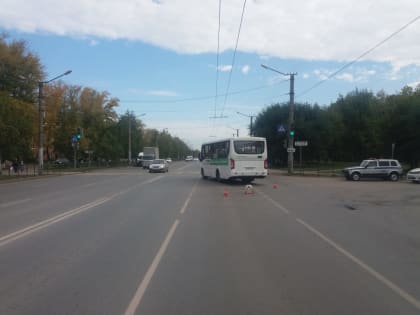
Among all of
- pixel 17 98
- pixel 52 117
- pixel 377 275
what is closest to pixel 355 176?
pixel 377 275

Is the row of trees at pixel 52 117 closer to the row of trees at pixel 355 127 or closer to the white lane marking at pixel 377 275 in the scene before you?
the row of trees at pixel 355 127

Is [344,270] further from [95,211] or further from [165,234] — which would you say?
[95,211]

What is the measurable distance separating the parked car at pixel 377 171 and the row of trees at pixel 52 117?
26.8 m

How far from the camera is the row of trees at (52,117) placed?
38.5m

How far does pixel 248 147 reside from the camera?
1101 inches

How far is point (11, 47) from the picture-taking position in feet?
160

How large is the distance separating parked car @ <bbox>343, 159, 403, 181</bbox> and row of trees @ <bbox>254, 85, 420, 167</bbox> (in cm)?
520

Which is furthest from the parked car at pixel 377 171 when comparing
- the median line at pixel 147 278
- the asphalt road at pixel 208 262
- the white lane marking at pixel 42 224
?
the median line at pixel 147 278

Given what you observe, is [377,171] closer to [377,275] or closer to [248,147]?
[248,147]

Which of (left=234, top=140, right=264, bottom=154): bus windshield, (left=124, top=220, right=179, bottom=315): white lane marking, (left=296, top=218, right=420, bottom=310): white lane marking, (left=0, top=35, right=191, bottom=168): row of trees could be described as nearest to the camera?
(left=124, top=220, right=179, bottom=315): white lane marking

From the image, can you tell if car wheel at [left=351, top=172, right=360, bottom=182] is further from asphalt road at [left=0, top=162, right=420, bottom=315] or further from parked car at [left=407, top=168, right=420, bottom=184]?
asphalt road at [left=0, top=162, right=420, bottom=315]

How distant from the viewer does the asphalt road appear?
17.7ft

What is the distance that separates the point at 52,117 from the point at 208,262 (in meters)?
57.9

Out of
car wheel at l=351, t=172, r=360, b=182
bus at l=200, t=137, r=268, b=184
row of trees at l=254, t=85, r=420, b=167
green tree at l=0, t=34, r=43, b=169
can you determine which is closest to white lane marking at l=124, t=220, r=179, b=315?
bus at l=200, t=137, r=268, b=184
